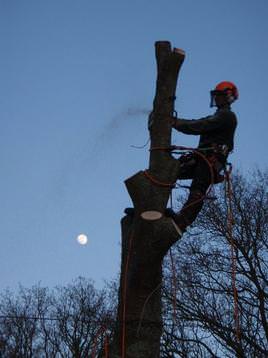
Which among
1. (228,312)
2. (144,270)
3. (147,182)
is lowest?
(144,270)

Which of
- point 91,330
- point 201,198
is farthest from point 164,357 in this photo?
point 91,330

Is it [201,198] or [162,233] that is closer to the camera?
[162,233]

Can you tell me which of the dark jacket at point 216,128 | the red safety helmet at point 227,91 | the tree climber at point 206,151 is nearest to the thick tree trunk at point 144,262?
the tree climber at point 206,151

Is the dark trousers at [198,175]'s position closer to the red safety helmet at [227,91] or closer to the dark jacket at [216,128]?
the dark jacket at [216,128]

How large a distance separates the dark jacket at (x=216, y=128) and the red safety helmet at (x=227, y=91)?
151mm

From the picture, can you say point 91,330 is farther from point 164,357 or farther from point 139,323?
point 139,323

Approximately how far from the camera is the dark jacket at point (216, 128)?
476 centimetres

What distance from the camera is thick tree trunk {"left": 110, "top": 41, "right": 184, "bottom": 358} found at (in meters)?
3.75

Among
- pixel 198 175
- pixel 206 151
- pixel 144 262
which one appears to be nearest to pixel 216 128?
pixel 206 151

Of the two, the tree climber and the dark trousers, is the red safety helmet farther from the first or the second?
the dark trousers

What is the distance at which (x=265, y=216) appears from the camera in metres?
13.8

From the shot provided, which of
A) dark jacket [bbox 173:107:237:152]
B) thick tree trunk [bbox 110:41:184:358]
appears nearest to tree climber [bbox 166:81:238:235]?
dark jacket [bbox 173:107:237:152]

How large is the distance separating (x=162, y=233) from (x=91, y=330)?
65.6ft

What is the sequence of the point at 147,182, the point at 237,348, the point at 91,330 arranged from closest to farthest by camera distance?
the point at 147,182 < the point at 237,348 < the point at 91,330
